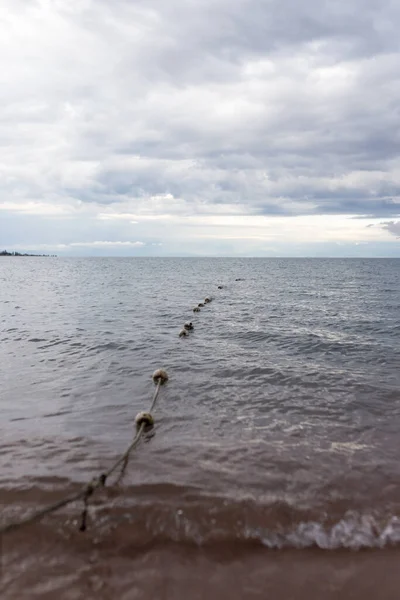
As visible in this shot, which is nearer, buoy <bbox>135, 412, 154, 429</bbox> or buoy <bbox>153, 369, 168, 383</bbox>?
buoy <bbox>135, 412, 154, 429</bbox>

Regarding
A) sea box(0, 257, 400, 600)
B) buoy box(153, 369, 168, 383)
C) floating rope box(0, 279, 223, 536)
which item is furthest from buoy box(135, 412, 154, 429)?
buoy box(153, 369, 168, 383)

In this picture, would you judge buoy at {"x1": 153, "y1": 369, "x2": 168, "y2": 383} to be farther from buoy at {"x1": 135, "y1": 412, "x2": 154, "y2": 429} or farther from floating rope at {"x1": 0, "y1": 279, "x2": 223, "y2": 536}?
buoy at {"x1": 135, "y1": 412, "x2": 154, "y2": 429}

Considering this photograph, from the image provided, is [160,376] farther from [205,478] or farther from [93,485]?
[93,485]

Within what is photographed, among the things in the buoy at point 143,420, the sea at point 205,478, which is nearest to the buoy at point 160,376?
the sea at point 205,478

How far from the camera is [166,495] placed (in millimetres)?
6129

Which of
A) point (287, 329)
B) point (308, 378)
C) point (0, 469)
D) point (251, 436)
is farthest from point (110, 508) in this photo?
point (287, 329)

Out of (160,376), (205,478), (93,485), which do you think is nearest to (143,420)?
(205,478)

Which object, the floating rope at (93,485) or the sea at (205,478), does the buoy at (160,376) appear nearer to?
the floating rope at (93,485)

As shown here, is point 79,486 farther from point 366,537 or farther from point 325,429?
point 325,429

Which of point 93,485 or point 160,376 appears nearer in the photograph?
point 93,485

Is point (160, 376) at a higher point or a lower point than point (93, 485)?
lower

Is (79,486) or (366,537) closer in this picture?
(366,537)

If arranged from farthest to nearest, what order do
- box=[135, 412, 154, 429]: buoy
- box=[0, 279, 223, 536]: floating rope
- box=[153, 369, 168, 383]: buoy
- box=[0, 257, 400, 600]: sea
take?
1. box=[153, 369, 168, 383]: buoy
2. box=[135, 412, 154, 429]: buoy
3. box=[0, 279, 223, 536]: floating rope
4. box=[0, 257, 400, 600]: sea

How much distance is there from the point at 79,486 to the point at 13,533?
1222 millimetres
